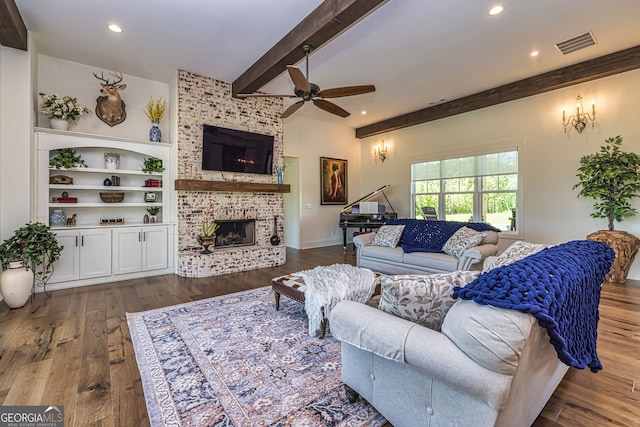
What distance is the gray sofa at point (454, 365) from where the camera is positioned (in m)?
1.08

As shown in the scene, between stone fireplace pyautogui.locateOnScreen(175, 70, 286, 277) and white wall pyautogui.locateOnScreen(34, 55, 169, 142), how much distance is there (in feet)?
1.93

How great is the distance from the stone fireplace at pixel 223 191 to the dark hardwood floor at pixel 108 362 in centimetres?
117

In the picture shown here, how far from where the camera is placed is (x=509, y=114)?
5738 mm

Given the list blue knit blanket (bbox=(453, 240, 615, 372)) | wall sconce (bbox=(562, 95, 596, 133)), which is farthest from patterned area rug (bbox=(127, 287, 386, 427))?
wall sconce (bbox=(562, 95, 596, 133))

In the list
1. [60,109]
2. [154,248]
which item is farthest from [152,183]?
[60,109]

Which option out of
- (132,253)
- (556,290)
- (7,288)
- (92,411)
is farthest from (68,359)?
(556,290)

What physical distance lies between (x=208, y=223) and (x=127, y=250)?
4.32 ft

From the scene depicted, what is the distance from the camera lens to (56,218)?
14.0 feet

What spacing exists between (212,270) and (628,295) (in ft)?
20.0

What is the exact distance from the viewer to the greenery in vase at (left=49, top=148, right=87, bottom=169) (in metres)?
4.18

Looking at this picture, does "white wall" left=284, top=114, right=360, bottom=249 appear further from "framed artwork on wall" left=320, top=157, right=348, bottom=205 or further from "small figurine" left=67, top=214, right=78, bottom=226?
"small figurine" left=67, top=214, right=78, bottom=226

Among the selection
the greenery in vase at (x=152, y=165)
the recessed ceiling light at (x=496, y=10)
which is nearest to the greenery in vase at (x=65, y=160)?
the greenery in vase at (x=152, y=165)

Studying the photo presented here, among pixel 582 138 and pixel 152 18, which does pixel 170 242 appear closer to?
pixel 152 18

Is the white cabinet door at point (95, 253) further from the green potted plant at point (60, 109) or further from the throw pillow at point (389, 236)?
the throw pillow at point (389, 236)
